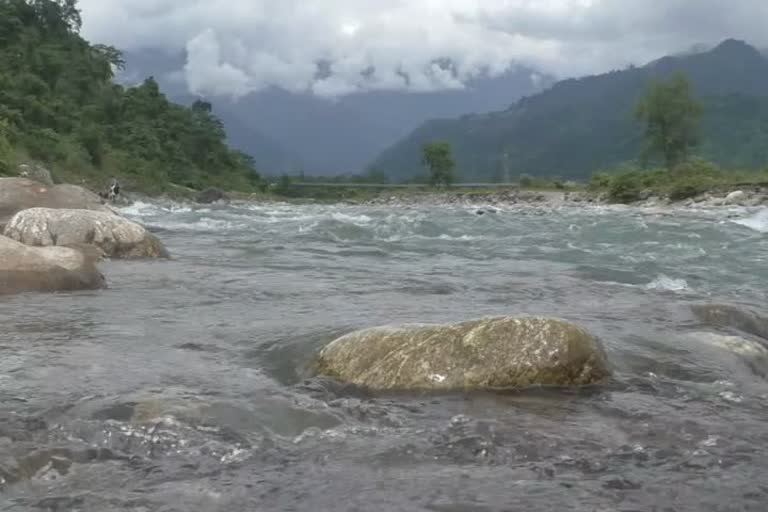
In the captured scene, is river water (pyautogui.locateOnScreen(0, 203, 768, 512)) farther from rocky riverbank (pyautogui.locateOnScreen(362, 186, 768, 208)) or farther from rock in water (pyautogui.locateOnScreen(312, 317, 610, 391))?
rocky riverbank (pyautogui.locateOnScreen(362, 186, 768, 208))

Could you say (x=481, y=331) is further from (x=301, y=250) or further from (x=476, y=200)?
(x=476, y=200)

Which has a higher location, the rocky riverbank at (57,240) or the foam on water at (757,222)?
the rocky riverbank at (57,240)

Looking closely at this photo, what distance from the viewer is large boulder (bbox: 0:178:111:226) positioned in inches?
667

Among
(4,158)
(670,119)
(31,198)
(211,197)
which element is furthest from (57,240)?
(670,119)

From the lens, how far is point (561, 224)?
27.9 meters

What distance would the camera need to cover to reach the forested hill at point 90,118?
51.7 metres

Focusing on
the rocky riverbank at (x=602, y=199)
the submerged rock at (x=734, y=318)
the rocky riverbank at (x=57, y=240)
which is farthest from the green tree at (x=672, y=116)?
the submerged rock at (x=734, y=318)

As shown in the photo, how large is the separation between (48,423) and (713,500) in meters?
3.98

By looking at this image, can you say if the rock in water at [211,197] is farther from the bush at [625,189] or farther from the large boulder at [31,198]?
the large boulder at [31,198]

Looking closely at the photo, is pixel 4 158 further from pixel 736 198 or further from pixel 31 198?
pixel 736 198

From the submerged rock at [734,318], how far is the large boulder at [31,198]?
12.5 meters

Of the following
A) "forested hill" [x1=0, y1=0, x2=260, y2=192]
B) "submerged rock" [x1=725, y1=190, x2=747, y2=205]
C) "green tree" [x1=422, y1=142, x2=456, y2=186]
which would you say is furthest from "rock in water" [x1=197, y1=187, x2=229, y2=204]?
"green tree" [x1=422, y1=142, x2=456, y2=186]

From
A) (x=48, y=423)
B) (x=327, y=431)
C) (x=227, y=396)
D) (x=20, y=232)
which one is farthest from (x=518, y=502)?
(x=20, y=232)

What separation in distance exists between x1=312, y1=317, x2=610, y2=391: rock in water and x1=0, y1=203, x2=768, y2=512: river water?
0.75 feet
